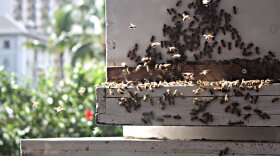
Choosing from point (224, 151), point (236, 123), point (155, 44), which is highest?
point (155, 44)

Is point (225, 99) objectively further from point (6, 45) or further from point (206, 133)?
point (6, 45)

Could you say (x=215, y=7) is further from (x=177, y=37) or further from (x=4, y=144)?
(x=4, y=144)

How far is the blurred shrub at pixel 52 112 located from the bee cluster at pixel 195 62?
6757 mm

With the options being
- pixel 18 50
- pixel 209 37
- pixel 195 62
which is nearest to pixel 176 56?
pixel 195 62

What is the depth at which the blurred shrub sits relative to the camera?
10680mm

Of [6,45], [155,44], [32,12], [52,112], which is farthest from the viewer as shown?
[32,12]

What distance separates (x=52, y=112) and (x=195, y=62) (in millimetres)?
8347

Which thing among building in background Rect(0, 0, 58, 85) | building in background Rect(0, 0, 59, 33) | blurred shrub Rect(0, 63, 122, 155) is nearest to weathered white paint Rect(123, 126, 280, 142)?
blurred shrub Rect(0, 63, 122, 155)

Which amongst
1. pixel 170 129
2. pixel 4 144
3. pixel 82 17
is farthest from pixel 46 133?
pixel 82 17

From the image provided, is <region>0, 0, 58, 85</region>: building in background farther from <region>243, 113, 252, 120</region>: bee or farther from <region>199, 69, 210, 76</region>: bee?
<region>243, 113, 252, 120</region>: bee

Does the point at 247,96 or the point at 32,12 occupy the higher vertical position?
the point at 32,12

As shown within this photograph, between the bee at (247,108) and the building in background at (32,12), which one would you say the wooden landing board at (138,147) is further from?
the building in background at (32,12)

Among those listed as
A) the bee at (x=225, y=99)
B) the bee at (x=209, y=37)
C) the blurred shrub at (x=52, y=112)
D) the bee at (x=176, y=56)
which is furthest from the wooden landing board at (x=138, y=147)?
the blurred shrub at (x=52, y=112)

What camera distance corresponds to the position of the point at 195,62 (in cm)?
337
